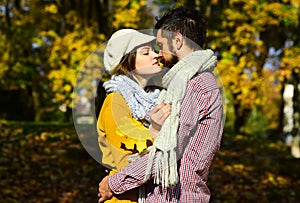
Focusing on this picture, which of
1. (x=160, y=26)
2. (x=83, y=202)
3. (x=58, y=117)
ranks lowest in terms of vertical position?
(x=58, y=117)

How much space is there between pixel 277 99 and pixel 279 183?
25.9m

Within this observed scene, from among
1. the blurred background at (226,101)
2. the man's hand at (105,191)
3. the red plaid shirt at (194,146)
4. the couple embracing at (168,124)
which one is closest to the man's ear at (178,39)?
the couple embracing at (168,124)

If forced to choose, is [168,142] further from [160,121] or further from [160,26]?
[160,26]

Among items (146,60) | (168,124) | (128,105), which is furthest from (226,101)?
(168,124)

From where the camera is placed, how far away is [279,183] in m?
9.96

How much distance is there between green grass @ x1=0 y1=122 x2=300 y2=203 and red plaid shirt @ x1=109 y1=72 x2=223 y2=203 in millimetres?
6740

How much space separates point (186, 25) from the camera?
229cm

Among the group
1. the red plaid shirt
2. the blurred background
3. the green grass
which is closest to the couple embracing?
the red plaid shirt

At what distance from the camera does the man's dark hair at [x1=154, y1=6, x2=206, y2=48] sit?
2289 mm

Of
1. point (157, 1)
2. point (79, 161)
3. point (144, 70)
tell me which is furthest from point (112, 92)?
point (79, 161)

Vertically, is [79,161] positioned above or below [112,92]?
below

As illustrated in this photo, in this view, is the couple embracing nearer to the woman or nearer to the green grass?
the woman

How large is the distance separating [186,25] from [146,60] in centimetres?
34

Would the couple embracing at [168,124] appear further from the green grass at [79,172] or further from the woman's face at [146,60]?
the green grass at [79,172]
